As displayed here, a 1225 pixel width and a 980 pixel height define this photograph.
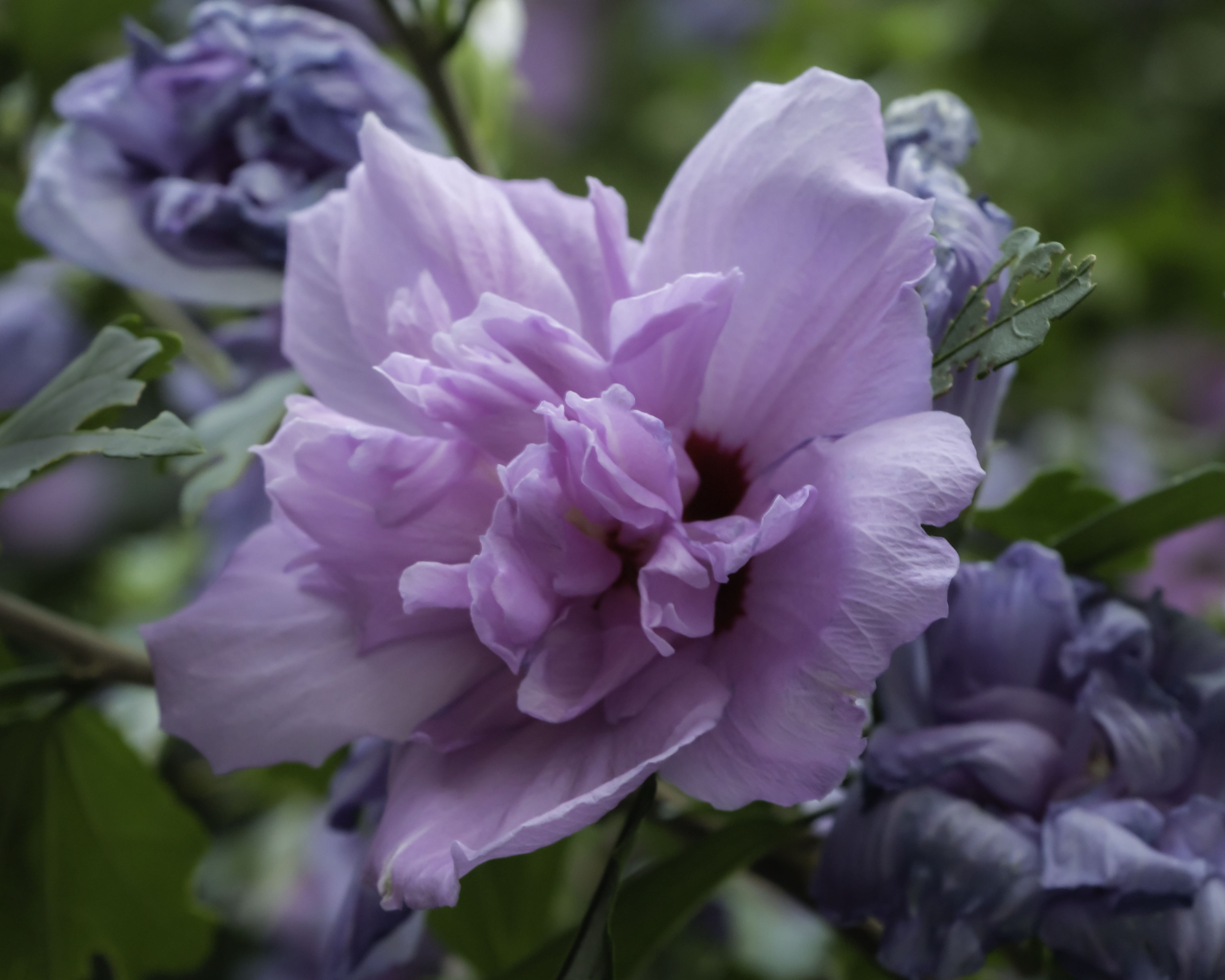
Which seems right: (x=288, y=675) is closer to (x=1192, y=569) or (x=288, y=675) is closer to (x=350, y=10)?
(x=350, y=10)

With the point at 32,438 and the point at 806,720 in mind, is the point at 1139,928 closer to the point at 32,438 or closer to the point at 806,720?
the point at 806,720

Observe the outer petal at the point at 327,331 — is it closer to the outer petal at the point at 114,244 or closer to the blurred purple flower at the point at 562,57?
the outer petal at the point at 114,244

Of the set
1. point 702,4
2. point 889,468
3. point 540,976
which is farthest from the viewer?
point 702,4

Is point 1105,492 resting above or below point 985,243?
below

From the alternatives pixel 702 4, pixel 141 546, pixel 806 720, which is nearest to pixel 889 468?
pixel 806 720

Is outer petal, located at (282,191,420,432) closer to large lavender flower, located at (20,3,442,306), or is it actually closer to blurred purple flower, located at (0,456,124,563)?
large lavender flower, located at (20,3,442,306)

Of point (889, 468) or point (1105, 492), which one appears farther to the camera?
point (1105, 492)

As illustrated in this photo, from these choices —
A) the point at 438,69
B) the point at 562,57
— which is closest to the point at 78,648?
the point at 438,69
